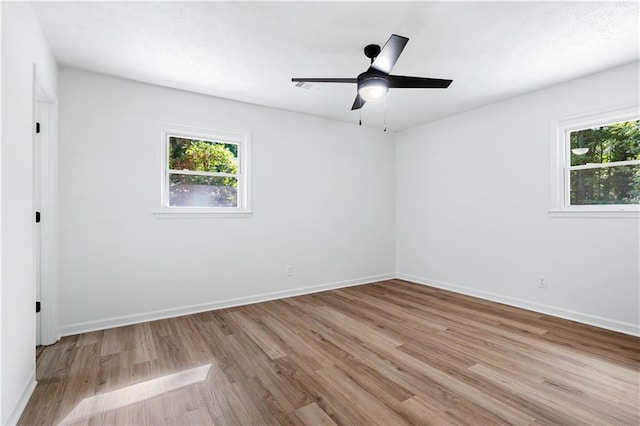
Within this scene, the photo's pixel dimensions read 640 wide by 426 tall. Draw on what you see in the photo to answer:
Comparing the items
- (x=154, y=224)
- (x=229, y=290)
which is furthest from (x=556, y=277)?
(x=154, y=224)

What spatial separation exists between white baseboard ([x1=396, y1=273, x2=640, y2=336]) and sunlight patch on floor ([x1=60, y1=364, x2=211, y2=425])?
144 inches

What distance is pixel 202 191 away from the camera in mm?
3871

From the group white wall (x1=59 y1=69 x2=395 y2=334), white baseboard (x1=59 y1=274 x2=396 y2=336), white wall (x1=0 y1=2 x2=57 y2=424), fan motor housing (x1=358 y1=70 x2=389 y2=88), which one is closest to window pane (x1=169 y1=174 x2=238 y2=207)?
white wall (x1=59 y1=69 x2=395 y2=334)

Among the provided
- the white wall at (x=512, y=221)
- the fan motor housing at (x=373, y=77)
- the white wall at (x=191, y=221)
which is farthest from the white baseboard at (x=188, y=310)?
the fan motor housing at (x=373, y=77)

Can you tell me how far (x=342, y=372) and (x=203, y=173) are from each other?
281cm

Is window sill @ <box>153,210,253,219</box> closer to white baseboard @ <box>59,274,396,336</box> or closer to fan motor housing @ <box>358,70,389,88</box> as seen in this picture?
white baseboard @ <box>59,274,396,336</box>

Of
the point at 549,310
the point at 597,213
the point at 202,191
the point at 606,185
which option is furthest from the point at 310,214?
the point at 606,185

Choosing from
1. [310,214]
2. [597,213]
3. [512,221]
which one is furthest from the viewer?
[310,214]

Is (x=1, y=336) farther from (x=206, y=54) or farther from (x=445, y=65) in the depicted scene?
(x=445, y=65)

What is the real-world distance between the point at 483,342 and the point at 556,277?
150cm

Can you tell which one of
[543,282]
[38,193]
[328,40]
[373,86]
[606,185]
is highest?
[328,40]

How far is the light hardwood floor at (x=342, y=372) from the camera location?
1.86 meters

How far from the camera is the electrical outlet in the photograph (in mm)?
3654

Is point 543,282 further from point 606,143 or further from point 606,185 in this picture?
point 606,143
